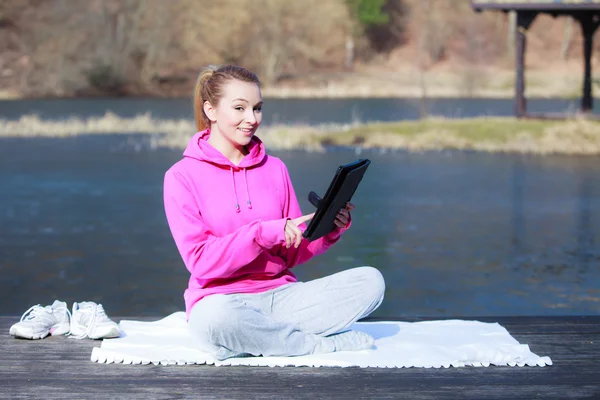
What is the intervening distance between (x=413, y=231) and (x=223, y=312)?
767 cm

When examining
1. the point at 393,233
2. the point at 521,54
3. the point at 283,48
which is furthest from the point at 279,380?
the point at 283,48

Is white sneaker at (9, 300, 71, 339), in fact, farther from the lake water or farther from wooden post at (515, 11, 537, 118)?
wooden post at (515, 11, 537, 118)

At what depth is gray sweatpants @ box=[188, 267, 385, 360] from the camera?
14.6ft

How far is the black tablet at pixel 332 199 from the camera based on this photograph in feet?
13.9

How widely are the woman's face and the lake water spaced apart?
3.76 meters

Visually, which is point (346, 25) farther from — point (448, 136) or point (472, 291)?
point (472, 291)

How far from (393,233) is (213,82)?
24.1 feet

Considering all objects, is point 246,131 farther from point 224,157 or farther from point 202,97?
point 202,97

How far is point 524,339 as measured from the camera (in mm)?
4887

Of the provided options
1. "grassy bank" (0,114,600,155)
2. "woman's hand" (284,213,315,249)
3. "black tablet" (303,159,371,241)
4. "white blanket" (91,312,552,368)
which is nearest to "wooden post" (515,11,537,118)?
"grassy bank" (0,114,600,155)

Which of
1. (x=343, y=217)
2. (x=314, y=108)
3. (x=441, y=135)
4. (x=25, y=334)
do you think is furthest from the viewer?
(x=314, y=108)

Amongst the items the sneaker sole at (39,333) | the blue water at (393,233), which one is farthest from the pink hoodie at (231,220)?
the blue water at (393,233)

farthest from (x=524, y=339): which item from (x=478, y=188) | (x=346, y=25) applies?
(x=346, y=25)

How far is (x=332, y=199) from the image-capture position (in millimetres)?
4305
